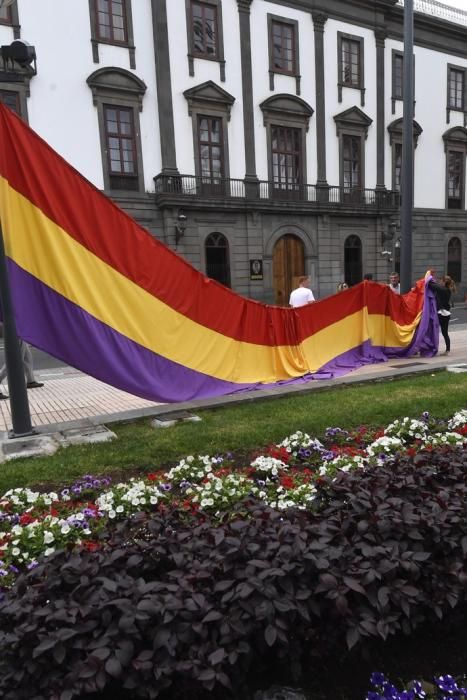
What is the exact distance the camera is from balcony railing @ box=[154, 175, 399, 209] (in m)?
23.1

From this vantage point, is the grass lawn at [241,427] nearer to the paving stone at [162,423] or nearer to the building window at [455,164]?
the paving stone at [162,423]

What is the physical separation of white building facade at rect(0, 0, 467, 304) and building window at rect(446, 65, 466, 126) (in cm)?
11

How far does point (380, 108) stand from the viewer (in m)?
28.8

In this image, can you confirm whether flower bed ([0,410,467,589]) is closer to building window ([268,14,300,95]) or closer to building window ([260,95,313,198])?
building window ([260,95,313,198])

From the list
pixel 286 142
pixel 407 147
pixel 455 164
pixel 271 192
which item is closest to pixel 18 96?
pixel 271 192

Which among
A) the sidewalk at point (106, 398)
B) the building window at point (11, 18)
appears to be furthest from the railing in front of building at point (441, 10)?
the sidewalk at point (106, 398)

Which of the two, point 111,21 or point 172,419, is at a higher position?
point 111,21

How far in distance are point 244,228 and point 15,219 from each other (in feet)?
67.6

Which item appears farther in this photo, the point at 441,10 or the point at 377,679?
the point at 441,10

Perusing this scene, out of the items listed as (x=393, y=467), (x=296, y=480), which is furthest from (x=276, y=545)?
(x=296, y=480)

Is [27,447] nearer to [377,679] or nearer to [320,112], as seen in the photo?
[377,679]

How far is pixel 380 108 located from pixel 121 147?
1531cm

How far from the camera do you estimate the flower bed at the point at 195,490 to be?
126 inches

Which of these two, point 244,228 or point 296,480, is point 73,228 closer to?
point 296,480
